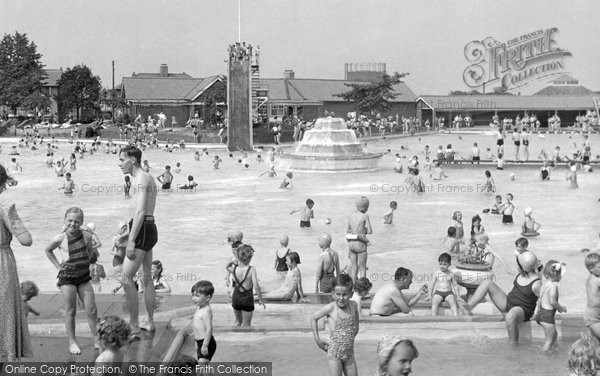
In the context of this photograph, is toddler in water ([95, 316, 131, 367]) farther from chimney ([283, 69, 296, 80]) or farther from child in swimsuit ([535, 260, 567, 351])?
Result: chimney ([283, 69, 296, 80])

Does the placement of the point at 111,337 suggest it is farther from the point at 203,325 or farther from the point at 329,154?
the point at 329,154

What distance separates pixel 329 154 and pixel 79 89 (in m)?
48.3

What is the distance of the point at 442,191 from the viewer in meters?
24.3

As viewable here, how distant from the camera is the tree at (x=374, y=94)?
6531 cm

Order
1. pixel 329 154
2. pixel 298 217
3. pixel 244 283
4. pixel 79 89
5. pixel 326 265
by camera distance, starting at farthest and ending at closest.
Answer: pixel 79 89 < pixel 329 154 < pixel 298 217 < pixel 326 265 < pixel 244 283

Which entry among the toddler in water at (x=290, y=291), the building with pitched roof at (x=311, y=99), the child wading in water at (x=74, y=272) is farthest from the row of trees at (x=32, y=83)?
the child wading in water at (x=74, y=272)

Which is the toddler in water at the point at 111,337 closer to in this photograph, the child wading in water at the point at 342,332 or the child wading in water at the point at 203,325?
the child wading in water at the point at 203,325

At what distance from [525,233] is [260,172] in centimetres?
1736

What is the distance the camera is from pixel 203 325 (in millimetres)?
6117

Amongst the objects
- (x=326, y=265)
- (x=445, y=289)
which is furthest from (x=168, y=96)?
(x=445, y=289)

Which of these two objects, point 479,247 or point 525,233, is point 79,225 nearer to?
point 479,247

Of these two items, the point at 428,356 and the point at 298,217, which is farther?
the point at 298,217

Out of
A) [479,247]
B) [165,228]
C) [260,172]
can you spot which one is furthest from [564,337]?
[260,172]

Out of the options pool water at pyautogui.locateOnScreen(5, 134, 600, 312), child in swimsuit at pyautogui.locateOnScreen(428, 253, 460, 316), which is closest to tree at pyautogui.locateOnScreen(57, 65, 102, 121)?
pool water at pyautogui.locateOnScreen(5, 134, 600, 312)
